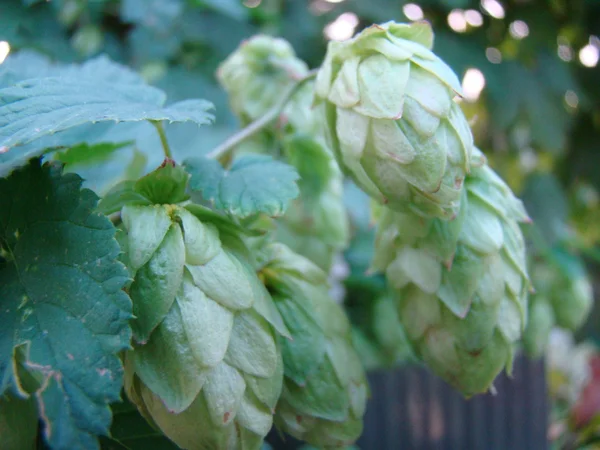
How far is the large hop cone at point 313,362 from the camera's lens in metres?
0.59

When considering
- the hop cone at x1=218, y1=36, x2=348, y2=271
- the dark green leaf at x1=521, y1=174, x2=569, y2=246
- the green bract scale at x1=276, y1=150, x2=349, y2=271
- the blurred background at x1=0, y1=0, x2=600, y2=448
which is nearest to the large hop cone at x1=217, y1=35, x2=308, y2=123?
the hop cone at x1=218, y1=36, x2=348, y2=271

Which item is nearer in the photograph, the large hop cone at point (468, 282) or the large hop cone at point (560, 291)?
the large hop cone at point (468, 282)

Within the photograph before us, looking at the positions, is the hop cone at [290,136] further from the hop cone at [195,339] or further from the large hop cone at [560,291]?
the large hop cone at [560,291]

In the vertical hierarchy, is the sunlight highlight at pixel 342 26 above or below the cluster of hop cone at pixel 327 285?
below

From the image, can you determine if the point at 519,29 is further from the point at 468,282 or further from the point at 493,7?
the point at 468,282

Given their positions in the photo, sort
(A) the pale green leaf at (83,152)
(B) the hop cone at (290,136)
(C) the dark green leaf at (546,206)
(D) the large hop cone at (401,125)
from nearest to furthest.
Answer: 1. (D) the large hop cone at (401,125)
2. (A) the pale green leaf at (83,152)
3. (B) the hop cone at (290,136)
4. (C) the dark green leaf at (546,206)

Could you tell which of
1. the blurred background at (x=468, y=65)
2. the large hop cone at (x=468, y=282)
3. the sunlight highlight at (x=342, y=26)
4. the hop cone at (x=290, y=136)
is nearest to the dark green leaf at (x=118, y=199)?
the large hop cone at (x=468, y=282)

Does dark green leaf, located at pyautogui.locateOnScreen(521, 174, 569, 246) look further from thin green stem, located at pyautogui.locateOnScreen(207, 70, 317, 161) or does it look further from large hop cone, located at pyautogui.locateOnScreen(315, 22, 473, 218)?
large hop cone, located at pyautogui.locateOnScreen(315, 22, 473, 218)

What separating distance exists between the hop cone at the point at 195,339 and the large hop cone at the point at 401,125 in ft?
0.54

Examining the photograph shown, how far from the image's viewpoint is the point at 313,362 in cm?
59

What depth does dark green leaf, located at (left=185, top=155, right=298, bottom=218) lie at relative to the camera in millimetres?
575

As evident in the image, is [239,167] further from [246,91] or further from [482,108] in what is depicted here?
[482,108]

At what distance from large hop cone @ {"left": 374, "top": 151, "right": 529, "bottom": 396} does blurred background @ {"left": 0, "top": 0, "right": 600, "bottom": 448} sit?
2.44 ft

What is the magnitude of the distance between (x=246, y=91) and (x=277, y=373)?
2.06 feet
